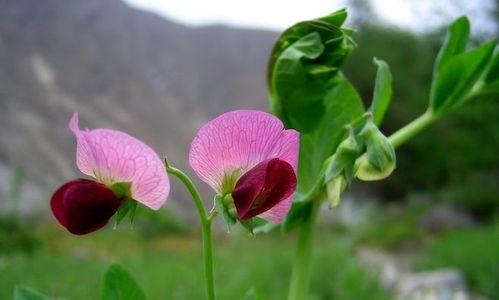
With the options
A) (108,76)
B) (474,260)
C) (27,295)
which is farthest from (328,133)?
(108,76)

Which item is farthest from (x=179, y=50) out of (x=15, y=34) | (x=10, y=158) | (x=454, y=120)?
(x=454, y=120)

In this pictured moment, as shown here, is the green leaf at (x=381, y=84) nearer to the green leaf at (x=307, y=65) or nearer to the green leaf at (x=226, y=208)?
the green leaf at (x=307, y=65)

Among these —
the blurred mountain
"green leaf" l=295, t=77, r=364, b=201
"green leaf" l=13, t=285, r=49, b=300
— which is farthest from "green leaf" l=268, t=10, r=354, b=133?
the blurred mountain

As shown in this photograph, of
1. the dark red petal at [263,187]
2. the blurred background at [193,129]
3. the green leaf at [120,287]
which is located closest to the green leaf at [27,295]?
the green leaf at [120,287]

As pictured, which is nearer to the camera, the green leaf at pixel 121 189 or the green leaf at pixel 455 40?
the green leaf at pixel 121 189

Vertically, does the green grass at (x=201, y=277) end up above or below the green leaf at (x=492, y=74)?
below

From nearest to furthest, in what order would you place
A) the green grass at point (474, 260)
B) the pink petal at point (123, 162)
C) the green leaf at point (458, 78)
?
the pink petal at point (123, 162) < the green leaf at point (458, 78) < the green grass at point (474, 260)

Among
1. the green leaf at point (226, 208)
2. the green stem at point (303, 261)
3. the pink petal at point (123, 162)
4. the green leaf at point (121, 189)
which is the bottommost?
the green stem at point (303, 261)

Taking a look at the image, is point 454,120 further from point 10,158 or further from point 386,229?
point 10,158

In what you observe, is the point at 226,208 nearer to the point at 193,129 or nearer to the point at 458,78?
the point at 458,78
